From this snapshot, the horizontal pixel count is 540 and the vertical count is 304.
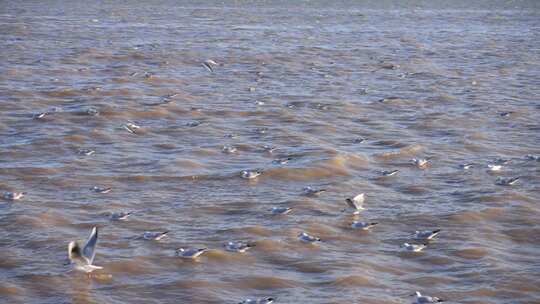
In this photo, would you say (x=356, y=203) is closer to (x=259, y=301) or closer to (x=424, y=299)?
(x=424, y=299)

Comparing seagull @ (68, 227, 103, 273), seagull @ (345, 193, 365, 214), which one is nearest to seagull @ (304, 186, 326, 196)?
seagull @ (345, 193, 365, 214)

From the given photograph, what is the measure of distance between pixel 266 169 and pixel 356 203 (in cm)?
205

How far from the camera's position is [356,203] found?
9.91m

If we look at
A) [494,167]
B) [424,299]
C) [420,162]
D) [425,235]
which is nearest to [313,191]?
[425,235]

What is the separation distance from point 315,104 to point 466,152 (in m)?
4.11

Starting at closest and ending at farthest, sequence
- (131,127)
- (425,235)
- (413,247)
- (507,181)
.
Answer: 1. (413,247)
2. (425,235)
3. (507,181)
4. (131,127)

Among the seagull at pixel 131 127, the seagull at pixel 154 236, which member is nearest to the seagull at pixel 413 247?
the seagull at pixel 154 236

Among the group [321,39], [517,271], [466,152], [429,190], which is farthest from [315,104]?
[321,39]

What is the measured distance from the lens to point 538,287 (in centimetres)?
789

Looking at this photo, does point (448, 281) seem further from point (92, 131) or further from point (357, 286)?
point (92, 131)

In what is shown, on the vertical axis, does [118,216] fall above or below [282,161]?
below

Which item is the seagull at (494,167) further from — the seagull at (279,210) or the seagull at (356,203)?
the seagull at (279,210)

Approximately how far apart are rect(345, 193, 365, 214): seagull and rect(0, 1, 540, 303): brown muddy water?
0.48ft

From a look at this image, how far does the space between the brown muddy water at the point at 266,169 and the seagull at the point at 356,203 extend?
0.15m
